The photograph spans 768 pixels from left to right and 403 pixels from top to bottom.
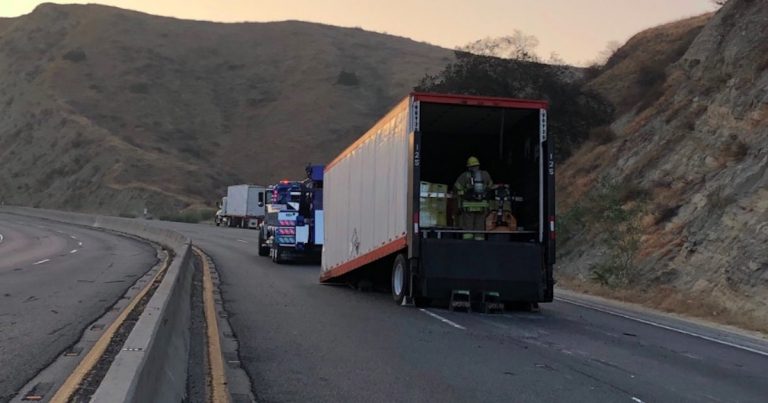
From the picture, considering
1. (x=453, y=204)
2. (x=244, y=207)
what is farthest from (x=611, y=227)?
(x=244, y=207)

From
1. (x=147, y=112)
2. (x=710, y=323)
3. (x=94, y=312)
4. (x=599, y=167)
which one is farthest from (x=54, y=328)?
(x=147, y=112)

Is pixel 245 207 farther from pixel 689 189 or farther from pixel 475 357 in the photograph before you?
pixel 475 357

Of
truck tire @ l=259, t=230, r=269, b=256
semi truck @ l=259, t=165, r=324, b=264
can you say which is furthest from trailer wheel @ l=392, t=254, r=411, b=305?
truck tire @ l=259, t=230, r=269, b=256

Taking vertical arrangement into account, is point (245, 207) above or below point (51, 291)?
above

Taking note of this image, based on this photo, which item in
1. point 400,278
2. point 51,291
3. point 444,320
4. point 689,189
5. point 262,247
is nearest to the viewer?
point 444,320

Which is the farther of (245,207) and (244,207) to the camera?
(244,207)

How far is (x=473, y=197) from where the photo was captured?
14.4 m

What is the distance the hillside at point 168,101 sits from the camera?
77.6m

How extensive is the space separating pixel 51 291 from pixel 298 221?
1144 centimetres

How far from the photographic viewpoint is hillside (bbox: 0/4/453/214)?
255ft

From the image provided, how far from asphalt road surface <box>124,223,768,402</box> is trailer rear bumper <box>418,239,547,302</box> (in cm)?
44

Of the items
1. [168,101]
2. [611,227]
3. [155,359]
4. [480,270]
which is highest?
[168,101]

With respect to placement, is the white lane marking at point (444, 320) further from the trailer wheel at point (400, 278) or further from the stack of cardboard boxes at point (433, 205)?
the stack of cardboard boxes at point (433, 205)

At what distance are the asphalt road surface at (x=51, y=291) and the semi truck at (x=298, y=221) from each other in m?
4.31
